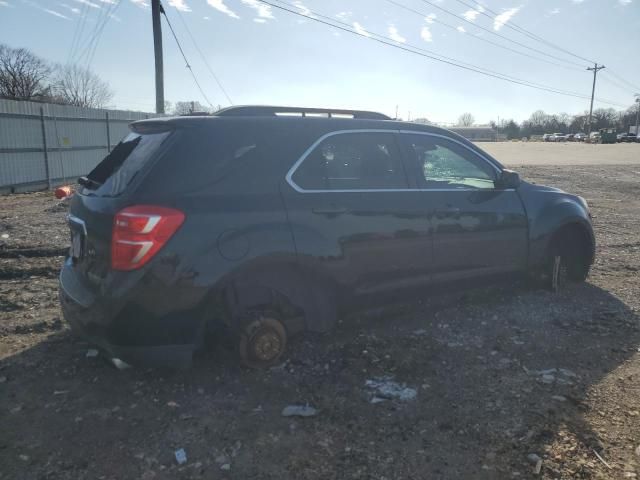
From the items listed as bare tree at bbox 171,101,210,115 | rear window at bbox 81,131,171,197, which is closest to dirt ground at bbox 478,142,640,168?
bare tree at bbox 171,101,210,115

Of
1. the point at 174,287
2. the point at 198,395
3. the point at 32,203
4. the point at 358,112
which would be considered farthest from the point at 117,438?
the point at 32,203

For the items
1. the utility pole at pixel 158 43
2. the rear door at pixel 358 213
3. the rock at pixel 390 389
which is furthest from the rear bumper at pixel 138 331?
the utility pole at pixel 158 43

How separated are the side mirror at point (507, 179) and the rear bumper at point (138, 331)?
3001mm

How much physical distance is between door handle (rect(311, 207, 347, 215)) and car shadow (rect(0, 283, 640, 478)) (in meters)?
0.86

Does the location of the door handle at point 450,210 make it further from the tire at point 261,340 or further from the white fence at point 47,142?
the white fence at point 47,142

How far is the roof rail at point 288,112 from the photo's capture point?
3549mm

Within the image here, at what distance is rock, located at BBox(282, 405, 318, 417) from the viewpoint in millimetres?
2996

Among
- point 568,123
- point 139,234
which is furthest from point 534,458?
point 568,123

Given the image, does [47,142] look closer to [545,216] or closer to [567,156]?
[545,216]

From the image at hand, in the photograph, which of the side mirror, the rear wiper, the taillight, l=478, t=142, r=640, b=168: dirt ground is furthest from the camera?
l=478, t=142, r=640, b=168: dirt ground

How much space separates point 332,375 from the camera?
Answer: 347 centimetres

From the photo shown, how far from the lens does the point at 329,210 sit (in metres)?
3.48

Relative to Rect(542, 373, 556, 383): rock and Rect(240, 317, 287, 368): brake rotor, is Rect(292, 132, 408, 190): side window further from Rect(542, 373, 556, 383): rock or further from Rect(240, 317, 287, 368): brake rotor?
Rect(542, 373, 556, 383): rock

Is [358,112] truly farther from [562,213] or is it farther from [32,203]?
[32,203]
